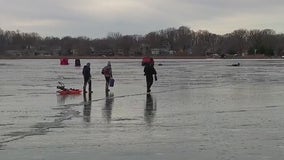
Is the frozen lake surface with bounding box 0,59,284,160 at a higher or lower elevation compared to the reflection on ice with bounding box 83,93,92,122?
higher

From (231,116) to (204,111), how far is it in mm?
1618

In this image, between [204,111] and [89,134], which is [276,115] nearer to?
[204,111]

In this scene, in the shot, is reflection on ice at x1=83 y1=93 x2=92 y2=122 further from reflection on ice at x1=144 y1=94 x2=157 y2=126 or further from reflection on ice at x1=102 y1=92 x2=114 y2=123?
reflection on ice at x1=144 y1=94 x2=157 y2=126

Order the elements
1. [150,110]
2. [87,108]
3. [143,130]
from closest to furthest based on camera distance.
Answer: [143,130], [150,110], [87,108]

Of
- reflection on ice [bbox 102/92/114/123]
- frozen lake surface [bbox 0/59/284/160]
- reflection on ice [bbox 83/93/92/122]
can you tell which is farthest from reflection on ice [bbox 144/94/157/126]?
reflection on ice [bbox 83/93/92/122]

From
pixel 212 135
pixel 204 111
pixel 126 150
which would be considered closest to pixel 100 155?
pixel 126 150

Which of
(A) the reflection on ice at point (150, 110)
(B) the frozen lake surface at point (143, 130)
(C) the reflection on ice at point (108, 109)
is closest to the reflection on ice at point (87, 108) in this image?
(B) the frozen lake surface at point (143, 130)

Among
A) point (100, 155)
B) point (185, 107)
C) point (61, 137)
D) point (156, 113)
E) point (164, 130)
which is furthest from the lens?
point (185, 107)

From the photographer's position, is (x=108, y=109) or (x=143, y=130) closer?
(x=143, y=130)

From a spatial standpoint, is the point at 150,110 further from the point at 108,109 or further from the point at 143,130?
the point at 143,130

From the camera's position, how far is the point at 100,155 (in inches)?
366

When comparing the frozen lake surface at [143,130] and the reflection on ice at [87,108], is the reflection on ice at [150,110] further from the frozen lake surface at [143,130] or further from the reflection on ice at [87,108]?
the reflection on ice at [87,108]

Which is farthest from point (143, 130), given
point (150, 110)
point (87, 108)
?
point (87, 108)

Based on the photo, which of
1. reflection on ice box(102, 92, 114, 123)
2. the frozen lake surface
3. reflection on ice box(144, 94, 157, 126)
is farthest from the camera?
reflection on ice box(102, 92, 114, 123)
